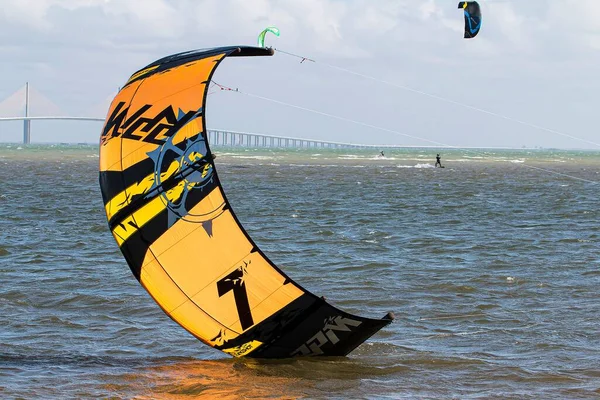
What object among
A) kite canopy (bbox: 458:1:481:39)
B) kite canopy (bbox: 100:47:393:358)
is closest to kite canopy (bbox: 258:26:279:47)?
kite canopy (bbox: 100:47:393:358)

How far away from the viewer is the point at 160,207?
9.71m

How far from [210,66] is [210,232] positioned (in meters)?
1.57

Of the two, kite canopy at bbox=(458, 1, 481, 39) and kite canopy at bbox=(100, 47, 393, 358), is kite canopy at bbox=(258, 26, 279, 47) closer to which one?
kite canopy at bbox=(100, 47, 393, 358)

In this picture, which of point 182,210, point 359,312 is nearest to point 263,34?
point 182,210

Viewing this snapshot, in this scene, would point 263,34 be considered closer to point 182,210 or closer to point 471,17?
point 182,210

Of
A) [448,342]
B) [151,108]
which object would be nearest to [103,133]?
[151,108]

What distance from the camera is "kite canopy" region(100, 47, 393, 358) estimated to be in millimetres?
9547

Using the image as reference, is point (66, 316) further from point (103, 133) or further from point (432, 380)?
point (432, 380)

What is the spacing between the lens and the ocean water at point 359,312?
33.1 feet

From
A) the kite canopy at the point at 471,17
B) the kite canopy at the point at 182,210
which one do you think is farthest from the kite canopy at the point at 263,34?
the kite canopy at the point at 471,17

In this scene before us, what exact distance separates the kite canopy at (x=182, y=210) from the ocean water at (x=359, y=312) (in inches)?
31.8

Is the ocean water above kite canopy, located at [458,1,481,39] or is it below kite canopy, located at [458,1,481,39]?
below

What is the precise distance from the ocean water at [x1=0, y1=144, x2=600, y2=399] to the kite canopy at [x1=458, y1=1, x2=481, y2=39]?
13.3ft

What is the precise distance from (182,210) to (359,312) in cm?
480
